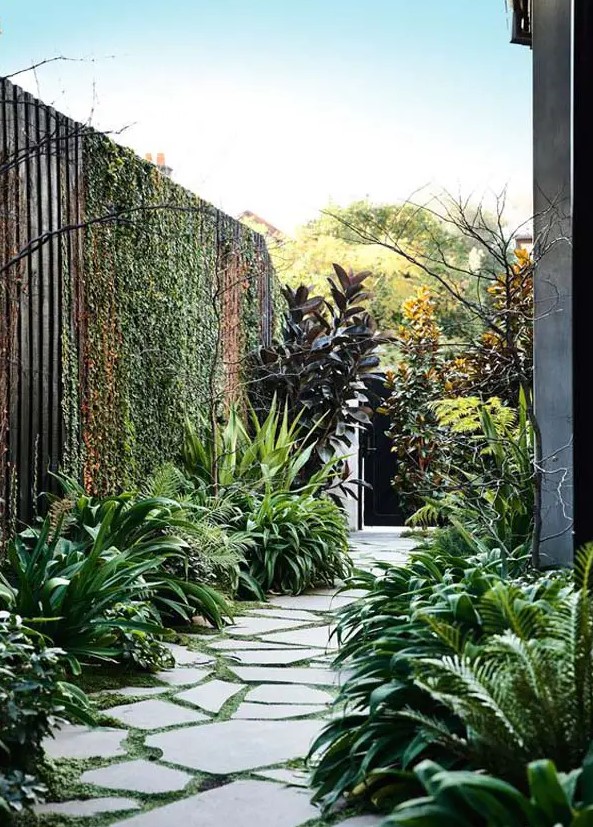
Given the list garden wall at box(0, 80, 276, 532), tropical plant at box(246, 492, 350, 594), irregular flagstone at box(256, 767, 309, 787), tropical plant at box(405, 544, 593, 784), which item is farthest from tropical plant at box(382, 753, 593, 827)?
tropical plant at box(246, 492, 350, 594)

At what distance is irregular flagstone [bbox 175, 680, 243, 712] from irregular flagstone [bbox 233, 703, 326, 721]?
0.32 ft

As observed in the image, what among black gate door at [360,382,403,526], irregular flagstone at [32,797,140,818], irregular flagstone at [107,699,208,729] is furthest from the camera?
black gate door at [360,382,403,526]

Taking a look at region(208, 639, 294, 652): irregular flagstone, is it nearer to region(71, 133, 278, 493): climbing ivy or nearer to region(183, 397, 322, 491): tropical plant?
region(71, 133, 278, 493): climbing ivy

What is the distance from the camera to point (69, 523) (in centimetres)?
490

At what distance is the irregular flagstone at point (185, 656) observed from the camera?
431 cm

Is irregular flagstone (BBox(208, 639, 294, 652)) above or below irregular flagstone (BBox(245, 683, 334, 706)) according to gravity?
above

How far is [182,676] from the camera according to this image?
13.3 feet

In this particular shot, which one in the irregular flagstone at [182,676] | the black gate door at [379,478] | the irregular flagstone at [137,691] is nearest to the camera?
the irregular flagstone at [137,691]

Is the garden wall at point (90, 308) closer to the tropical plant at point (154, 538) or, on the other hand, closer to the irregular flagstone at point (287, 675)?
the tropical plant at point (154, 538)

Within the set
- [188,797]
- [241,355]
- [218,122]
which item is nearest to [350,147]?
[218,122]

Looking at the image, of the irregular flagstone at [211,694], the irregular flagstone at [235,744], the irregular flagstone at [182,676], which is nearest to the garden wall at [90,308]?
the irregular flagstone at [182,676]

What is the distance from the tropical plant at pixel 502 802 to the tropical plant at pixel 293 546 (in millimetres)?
4288

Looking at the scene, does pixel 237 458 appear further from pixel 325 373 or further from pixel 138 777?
pixel 138 777

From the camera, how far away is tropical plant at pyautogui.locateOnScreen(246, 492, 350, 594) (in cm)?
622
